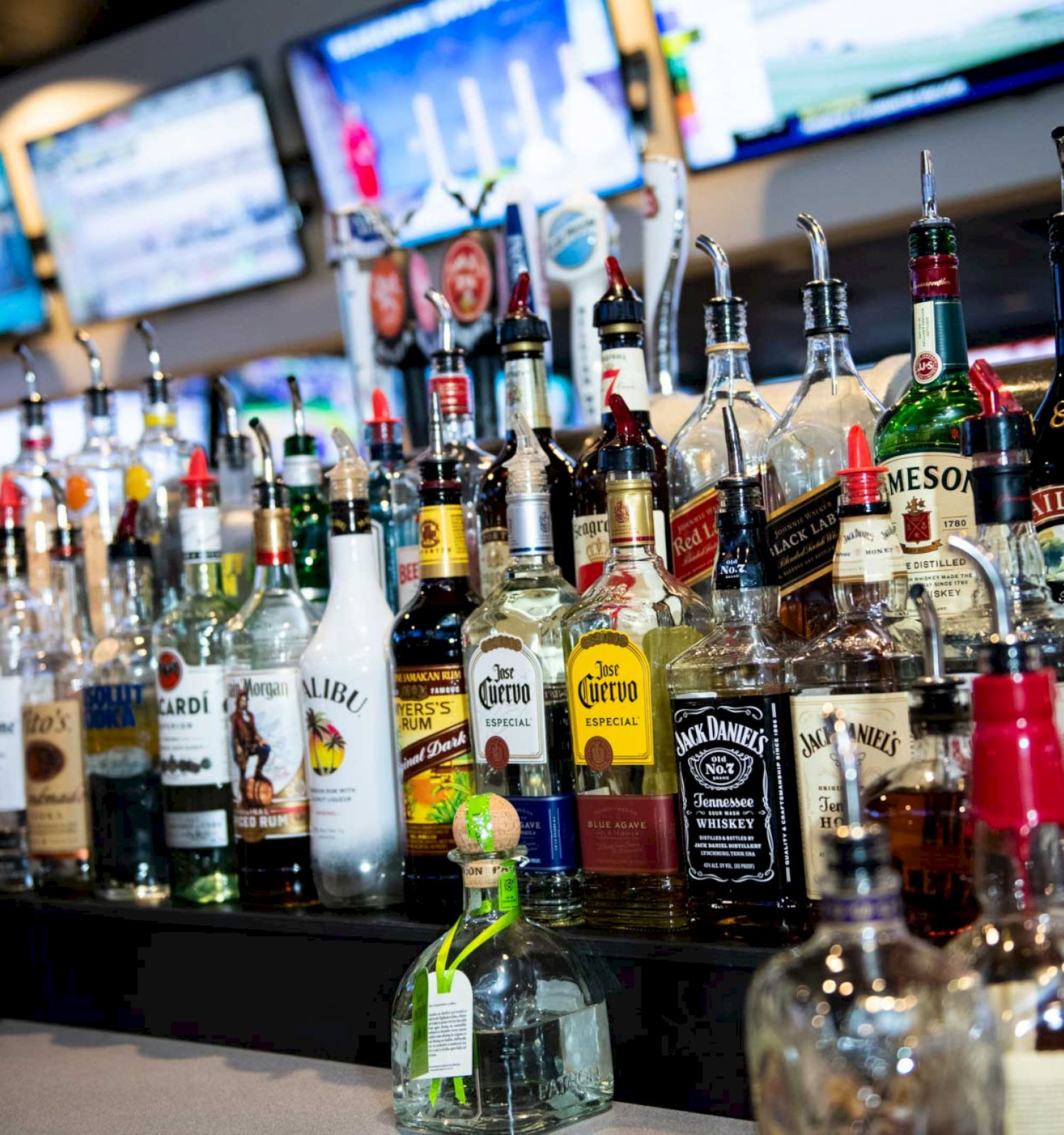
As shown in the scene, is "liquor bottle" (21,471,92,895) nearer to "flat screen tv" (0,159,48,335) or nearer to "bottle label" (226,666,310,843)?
"bottle label" (226,666,310,843)

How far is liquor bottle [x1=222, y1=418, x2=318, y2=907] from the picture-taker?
1225 millimetres

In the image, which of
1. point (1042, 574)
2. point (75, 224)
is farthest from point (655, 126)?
point (1042, 574)

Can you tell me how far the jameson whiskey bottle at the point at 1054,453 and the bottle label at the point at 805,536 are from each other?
0.13 meters

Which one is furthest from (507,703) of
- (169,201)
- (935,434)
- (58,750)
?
(169,201)

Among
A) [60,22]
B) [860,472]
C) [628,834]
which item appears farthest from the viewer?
[60,22]

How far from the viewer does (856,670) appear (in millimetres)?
896

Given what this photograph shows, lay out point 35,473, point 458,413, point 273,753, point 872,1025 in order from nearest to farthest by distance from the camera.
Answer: point 872,1025 → point 273,753 → point 458,413 → point 35,473

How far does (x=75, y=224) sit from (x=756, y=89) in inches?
87.5

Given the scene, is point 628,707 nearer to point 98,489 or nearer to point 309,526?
point 309,526

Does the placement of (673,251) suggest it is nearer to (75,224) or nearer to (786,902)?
(786,902)

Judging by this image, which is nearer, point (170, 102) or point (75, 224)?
point (170, 102)

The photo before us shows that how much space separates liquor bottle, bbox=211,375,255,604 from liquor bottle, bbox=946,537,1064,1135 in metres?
0.86

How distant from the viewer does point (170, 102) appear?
3.92 metres

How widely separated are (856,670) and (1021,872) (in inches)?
9.6
